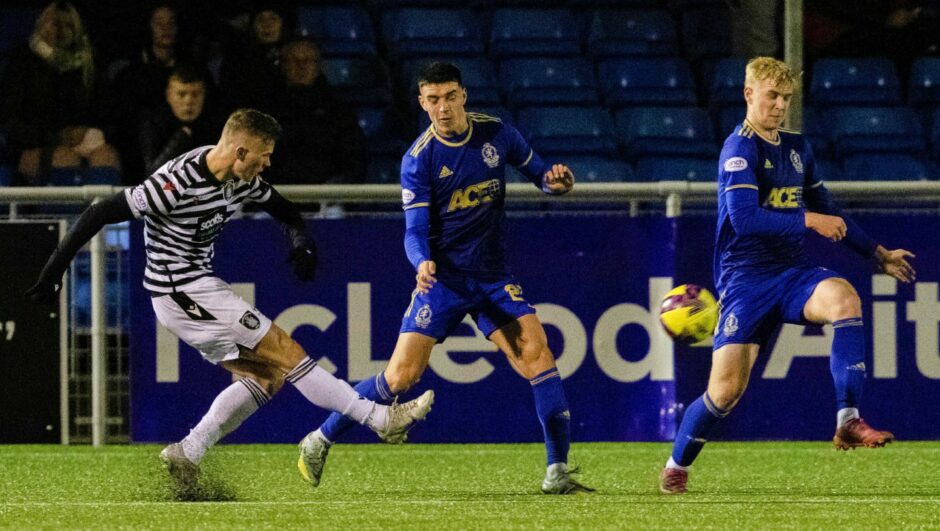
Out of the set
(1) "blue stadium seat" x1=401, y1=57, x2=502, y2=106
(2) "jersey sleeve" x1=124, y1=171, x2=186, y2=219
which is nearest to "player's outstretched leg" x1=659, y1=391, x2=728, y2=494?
(2) "jersey sleeve" x1=124, y1=171, x2=186, y2=219

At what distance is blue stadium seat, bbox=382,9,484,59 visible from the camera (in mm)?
13203

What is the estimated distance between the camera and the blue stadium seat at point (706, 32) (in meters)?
13.8

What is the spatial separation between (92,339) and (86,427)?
51 cm

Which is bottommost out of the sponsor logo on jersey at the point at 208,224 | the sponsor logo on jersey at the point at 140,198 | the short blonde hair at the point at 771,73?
the sponsor logo on jersey at the point at 208,224

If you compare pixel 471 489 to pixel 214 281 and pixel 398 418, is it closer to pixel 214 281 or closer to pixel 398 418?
pixel 398 418

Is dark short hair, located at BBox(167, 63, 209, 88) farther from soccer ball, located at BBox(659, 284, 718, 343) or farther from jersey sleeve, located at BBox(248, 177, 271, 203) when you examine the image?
soccer ball, located at BBox(659, 284, 718, 343)

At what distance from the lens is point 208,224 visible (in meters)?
6.86

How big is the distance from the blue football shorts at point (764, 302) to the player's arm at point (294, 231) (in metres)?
1.77

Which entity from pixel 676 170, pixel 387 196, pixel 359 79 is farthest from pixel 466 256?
pixel 359 79

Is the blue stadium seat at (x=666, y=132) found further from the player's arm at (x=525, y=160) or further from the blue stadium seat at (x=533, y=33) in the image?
the player's arm at (x=525, y=160)

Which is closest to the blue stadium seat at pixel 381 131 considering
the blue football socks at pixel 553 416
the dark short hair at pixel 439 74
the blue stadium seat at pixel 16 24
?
the blue stadium seat at pixel 16 24

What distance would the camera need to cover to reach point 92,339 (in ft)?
31.6

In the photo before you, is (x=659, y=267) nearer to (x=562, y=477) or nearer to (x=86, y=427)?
(x=562, y=477)

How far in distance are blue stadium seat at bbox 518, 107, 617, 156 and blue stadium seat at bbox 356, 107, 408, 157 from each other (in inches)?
37.3
